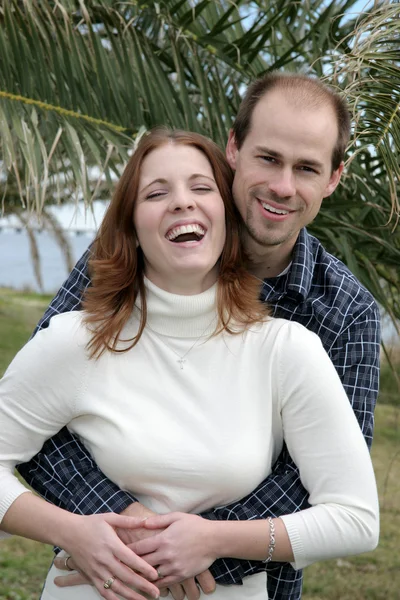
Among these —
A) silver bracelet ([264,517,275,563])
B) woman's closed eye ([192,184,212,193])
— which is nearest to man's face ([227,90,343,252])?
woman's closed eye ([192,184,212,193])

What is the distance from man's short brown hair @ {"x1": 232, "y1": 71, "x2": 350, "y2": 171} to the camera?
7.38 ft

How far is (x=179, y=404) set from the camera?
6.23 feet

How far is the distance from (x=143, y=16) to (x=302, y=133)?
5.59 feet

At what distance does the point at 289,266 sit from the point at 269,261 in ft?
0.27

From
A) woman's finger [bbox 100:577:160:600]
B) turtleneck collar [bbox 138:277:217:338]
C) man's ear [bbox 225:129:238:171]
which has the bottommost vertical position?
woman's finger [bbox 100:577:160:600]

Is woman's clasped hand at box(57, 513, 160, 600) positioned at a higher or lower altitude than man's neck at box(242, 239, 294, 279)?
lower

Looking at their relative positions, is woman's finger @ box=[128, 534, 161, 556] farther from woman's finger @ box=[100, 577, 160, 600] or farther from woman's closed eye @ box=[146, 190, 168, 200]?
woman's closed eye @ box=[146, 190, 168, 200]

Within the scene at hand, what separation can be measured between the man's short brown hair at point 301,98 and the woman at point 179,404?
0.32 meters

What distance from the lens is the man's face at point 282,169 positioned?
219cm

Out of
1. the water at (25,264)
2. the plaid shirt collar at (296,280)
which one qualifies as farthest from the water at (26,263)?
the plaid shirt collar at (296,280)

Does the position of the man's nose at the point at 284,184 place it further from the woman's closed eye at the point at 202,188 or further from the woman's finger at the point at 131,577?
the woman's finger at the point at 131,577

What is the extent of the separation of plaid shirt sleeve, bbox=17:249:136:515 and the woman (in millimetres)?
38

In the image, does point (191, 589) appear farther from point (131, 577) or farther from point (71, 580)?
point (71, 580)

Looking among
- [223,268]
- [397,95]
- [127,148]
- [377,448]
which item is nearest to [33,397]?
[223,268]
